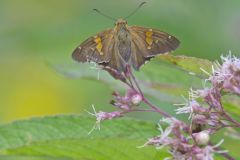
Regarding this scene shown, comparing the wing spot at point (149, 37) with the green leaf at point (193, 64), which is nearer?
the green leaf at point (193, 64)

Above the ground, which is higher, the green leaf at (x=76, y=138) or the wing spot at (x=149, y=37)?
the wing spot at (x=149, y=37)

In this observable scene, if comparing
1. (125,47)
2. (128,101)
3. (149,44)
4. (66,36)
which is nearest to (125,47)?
(125,47)

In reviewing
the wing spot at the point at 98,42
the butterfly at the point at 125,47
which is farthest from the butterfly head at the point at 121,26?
the wing spot at the point at 98,42

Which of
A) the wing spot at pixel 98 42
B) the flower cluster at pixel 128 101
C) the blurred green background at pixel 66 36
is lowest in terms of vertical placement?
the flower cluster at pixel 128 101

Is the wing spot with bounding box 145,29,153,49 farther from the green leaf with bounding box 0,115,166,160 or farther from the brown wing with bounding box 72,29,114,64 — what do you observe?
the green leaf with bounding box 0,115,166,160

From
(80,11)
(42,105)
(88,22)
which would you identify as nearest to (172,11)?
(88,22)

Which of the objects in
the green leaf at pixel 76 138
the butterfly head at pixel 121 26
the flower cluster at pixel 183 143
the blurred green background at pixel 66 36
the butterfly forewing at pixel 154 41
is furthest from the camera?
the blurred green background at pixel 66 36

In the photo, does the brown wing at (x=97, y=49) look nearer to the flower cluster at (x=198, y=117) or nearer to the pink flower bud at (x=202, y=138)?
the flower cluster at (x=198, y=117)

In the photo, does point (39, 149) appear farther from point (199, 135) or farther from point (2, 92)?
point (2, 92)
